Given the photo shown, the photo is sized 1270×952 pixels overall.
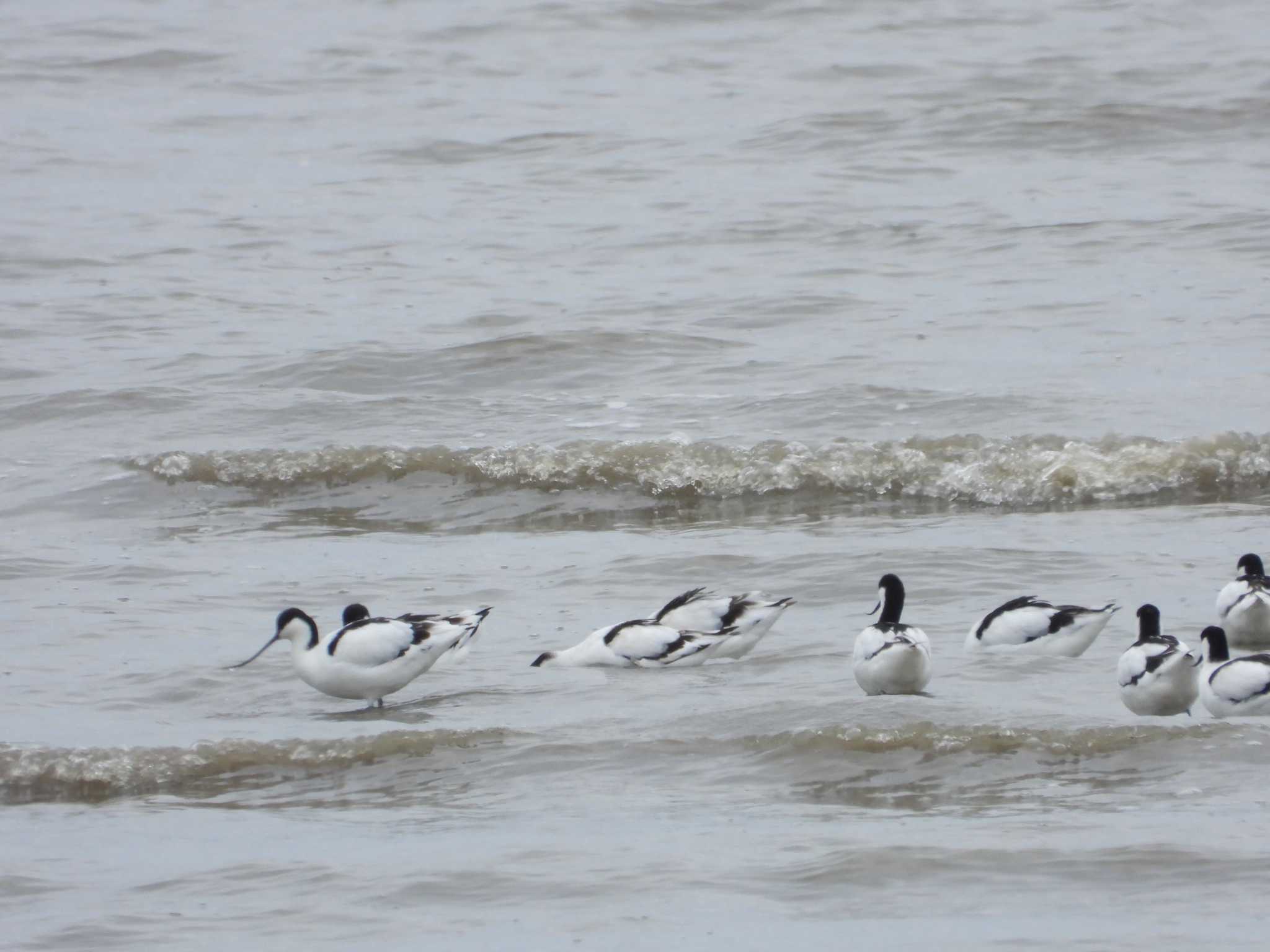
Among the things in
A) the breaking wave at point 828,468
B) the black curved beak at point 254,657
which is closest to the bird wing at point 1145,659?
the black curved beak at point 254,657

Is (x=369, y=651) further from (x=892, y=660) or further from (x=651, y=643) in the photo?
(x=892, y=660)

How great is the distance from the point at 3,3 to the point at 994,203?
18221 mm

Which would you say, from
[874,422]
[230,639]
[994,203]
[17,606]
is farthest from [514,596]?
[994,203]

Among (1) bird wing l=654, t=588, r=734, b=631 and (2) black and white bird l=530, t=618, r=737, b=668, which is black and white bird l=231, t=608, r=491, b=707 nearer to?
(2) black and white bird l=530, t=618, r=737, b=668

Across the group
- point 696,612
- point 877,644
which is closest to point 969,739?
point 877,644

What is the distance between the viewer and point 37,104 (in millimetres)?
27141

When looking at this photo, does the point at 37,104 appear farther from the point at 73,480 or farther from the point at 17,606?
the point at 17,606

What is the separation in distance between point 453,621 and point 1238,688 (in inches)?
141

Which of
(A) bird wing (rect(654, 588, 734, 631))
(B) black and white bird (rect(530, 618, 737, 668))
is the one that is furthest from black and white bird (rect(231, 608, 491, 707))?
(A) bird wing (rect(654, 588, 734, 631))

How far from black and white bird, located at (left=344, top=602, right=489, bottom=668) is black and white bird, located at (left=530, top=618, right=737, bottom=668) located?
35 cm

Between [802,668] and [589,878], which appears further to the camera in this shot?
[802,668]

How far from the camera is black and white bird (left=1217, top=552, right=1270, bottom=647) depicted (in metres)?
9.11

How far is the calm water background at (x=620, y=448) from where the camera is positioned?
248 inches

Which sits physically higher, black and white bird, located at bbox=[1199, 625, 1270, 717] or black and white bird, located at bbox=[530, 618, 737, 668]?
black and white bird, located at bbox=[530, 618, 737, 668]
